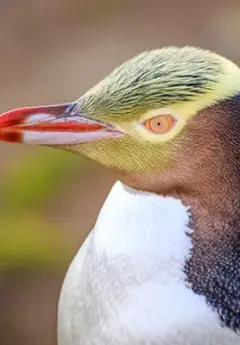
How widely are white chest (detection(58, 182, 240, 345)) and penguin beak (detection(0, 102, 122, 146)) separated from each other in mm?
85

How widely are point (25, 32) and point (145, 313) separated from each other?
184cm

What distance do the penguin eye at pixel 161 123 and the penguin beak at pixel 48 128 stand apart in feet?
0.15

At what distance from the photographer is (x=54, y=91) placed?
2.49 meters

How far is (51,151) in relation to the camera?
2.15 m

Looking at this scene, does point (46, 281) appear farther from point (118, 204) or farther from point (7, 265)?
point (118, 204)

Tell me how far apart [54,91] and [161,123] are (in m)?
1.61

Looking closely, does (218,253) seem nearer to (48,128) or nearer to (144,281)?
(144,281)

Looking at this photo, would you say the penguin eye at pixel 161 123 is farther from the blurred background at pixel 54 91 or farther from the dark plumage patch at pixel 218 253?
the blurred background at pixel 54 91

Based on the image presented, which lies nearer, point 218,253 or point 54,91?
point 218,253

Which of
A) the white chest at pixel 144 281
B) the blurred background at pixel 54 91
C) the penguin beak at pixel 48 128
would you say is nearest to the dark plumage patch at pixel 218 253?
the white chest at pixel 144 281

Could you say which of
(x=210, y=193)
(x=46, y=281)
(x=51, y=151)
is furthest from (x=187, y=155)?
(x=51, y=151)

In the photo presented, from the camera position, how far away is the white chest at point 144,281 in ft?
3.09

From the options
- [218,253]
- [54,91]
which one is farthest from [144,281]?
[54,91]

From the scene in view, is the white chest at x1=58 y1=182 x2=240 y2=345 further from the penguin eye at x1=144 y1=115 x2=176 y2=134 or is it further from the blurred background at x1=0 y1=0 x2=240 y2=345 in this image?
the blurred background at x1=0 y1=0 x2=240 y2=345
